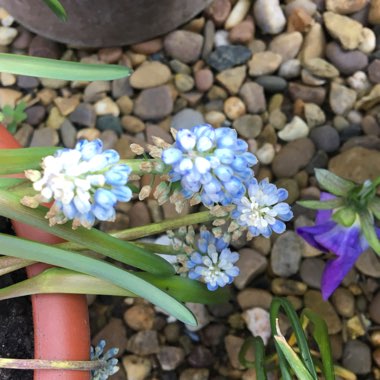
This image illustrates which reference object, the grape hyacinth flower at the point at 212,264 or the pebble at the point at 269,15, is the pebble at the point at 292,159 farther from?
the grape hyacinth flower at the point at 212,264

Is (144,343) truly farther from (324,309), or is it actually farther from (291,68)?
(291,68)

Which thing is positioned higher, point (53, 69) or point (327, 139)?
point (53, 69)

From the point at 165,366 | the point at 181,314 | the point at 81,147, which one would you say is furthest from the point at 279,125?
the point at 81,147

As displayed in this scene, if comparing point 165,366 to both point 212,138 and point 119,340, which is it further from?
point 212,138

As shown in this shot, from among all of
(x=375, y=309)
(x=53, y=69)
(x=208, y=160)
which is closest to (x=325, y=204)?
(x=208, y=160)

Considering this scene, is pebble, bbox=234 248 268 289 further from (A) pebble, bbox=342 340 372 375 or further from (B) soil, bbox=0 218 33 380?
(B) soil, bbox=0 218 33 380

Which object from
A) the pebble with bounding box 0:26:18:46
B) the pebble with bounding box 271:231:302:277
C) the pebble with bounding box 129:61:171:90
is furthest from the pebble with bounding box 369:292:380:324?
the pebble with bounding box 0:26:18:46
